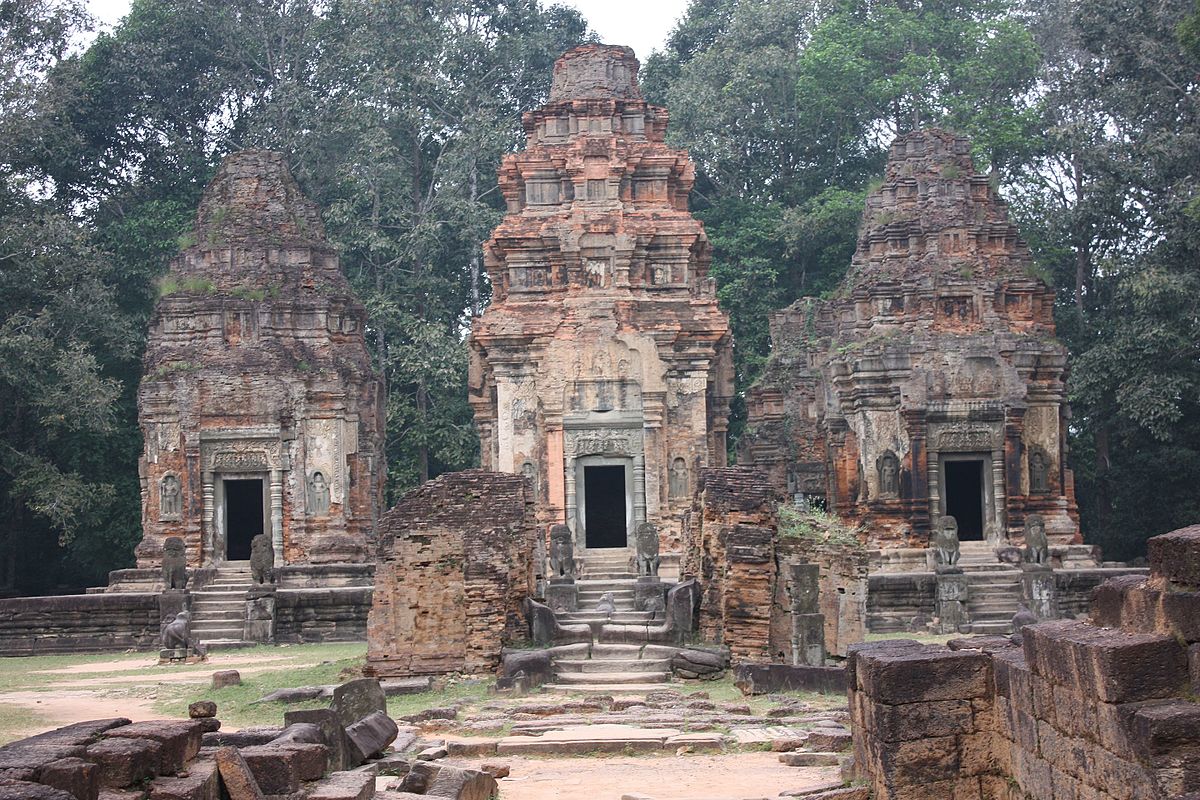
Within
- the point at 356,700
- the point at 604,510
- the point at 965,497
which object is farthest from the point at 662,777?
the point at 965,497

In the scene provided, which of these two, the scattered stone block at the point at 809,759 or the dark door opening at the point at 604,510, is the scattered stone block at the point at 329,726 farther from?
the dark door opening at the point at 604,510

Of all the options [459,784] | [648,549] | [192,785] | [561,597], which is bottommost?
[459,784]

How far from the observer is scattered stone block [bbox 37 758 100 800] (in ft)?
20.9

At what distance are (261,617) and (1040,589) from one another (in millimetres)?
11203

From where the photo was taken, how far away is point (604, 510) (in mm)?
25828

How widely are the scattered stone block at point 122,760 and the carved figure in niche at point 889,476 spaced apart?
63.8 feet

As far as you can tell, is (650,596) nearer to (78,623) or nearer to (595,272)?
(595,272)

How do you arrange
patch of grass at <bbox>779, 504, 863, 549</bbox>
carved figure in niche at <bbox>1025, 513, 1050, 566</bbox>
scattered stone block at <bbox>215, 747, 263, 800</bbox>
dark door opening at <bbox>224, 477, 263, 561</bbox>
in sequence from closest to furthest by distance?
1. scattered stone block at <bbox>215, 747, 263, 800</bbox>
2. patch of grass at <bbox>779, 504, 863, 549</bbox>
3. carved figure in niche at <bbox>1025, 513, 1050, 566</bbox>
4. dark door opening at <bbox>224, 477, 263, 561</bbox>

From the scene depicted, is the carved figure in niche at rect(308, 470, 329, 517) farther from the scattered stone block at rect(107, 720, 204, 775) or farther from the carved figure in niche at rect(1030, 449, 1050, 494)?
the scattered stone block at rect(107, 720, 204, 775)

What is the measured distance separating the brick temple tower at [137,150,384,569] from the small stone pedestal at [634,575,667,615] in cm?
691

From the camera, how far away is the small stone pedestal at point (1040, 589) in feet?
72.4

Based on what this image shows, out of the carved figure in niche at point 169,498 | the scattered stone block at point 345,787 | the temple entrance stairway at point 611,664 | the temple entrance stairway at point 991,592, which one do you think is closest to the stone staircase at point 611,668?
the temple entrance stairway at point 611,664

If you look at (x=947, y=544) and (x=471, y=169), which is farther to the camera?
(x=471, y=169)

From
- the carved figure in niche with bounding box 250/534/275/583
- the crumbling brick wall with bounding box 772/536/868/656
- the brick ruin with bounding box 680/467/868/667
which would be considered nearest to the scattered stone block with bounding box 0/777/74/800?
the brick ruin with bounding box 680/467/868/667
